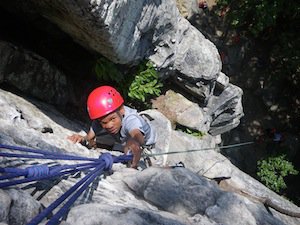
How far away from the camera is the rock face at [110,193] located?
11.4ft

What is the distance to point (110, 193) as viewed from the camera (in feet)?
15.0

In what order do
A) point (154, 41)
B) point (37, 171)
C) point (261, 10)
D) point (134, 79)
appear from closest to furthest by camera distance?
point (37, 171) → point (154, 41) → point (134, 79) → point (261, 10)

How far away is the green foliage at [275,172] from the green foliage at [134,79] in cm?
759

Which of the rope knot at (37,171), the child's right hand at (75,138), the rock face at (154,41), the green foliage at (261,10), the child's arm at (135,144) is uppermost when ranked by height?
the green foliage at (261,10)

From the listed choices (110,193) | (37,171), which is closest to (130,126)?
(110,193)

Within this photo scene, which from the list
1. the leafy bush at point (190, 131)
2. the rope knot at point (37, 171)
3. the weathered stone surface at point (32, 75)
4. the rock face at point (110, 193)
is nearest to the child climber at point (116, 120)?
the rock face at point (110, 193)

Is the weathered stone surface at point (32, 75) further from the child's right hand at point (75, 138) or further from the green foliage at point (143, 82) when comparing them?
the green foliage at point (143, 82)

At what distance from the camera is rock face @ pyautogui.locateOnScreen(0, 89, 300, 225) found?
347cm

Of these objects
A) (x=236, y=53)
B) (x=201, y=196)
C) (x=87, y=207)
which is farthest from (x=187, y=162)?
(x=236, y=53)

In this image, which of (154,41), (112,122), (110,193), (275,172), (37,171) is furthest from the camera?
(275,172)

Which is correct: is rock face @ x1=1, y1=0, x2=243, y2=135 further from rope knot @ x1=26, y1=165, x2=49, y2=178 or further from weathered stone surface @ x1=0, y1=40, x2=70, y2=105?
rope knot @ x1=26, y1=165, x2=49, y2=178

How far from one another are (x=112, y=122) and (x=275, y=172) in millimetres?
10428

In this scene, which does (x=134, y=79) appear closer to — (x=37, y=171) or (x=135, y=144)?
(x=135, y=144)

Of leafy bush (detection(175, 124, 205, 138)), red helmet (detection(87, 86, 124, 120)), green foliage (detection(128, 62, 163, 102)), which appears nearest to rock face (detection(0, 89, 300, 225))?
red helmet (detection(87, 86, 124, 120))
